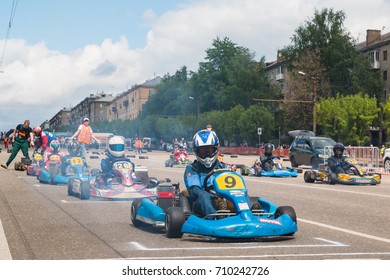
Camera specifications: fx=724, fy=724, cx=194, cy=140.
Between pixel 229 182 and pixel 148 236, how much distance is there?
123cm

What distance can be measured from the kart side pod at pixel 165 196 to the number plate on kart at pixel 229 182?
3.88 ft

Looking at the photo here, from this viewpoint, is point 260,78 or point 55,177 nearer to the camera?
point 55,177

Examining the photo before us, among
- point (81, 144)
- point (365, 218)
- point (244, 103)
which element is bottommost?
point (365, 218)

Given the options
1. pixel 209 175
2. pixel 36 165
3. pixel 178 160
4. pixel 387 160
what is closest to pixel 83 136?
pixel 36 165

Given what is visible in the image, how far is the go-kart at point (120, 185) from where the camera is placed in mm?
14312

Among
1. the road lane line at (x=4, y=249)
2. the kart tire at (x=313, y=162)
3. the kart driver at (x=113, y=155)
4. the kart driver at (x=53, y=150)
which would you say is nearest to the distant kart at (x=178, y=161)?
the kart tire at (x=313, y=162)

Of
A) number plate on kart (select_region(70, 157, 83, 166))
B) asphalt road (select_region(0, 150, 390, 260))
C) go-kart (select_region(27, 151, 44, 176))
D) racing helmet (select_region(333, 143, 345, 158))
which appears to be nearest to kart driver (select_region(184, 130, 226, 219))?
asphalt road (select_region(0, 150, 390, 260))

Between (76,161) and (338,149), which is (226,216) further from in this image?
(338,149)

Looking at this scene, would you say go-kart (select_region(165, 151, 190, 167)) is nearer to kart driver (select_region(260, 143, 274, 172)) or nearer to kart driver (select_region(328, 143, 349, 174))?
kart driver (select_region(260, 143, 274, 172))

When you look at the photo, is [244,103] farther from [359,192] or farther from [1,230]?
[1,230]

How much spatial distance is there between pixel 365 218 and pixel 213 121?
246 ft

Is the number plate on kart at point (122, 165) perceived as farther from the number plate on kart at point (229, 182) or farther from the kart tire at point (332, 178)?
the kart tire at point (332, 178)
